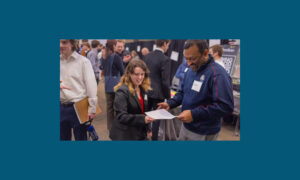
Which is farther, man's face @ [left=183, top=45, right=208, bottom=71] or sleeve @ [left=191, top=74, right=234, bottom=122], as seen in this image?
man's face @ [left=183, top=45, right=208, bottom=71]

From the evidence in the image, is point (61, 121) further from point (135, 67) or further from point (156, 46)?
point (156, 46)

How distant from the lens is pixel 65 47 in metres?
2.78

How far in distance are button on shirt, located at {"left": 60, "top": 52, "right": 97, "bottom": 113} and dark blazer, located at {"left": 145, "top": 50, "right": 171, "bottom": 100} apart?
68cm

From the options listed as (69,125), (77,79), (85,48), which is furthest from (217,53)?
(69,125)

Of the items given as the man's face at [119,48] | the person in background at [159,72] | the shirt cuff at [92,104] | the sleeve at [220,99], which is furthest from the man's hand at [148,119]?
the man's face at [119,48]

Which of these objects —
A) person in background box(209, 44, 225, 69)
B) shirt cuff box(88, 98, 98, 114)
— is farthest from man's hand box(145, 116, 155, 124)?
person in background box(209, 44, 225, 69)

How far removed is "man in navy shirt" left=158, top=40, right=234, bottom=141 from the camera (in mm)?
2365

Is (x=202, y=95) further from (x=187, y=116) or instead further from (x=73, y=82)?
(x=73, y=82)

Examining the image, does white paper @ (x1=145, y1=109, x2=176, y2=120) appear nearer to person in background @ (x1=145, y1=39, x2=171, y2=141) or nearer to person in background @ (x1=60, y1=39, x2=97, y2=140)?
person in background @ (x1=145, y1=39, x2=171, y2=141)

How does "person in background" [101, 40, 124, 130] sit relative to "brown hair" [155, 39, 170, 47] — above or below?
below

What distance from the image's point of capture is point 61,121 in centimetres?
285

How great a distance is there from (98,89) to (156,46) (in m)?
0.85

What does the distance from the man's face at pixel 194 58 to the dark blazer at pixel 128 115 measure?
61cm

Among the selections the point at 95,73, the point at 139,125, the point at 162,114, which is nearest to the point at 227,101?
the point at 162,114
